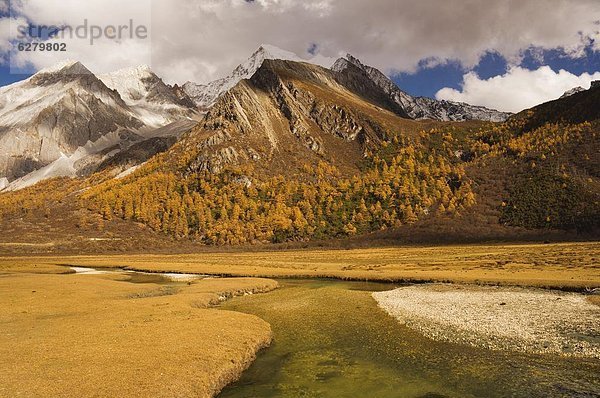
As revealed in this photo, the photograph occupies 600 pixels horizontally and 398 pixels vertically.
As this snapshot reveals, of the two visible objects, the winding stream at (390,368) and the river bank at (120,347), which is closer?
the river bank at (120,347)

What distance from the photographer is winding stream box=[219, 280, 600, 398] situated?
20047 millimetres

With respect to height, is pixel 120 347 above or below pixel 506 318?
above

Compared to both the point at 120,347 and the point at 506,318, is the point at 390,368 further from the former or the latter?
the point at 120,347

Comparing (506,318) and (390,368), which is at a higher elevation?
(506,318)

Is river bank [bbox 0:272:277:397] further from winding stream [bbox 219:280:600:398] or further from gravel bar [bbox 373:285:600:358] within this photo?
gravel bar [bbox 373:285:600:358]

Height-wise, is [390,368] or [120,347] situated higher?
[120,347]

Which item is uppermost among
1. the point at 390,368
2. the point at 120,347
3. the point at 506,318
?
the point at 120,347

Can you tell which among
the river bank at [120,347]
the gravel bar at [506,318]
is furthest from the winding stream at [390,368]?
the river bank at [120,347]

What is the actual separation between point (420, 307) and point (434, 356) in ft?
50.0

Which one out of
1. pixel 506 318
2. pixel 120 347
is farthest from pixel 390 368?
pixel 120 347

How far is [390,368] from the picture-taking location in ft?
76.2

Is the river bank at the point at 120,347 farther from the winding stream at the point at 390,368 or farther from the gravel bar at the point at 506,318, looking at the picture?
the gravel bar at the point at 506,318

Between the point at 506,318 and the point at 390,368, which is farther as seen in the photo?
the point at 506,318

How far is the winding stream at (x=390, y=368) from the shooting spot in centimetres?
2005
